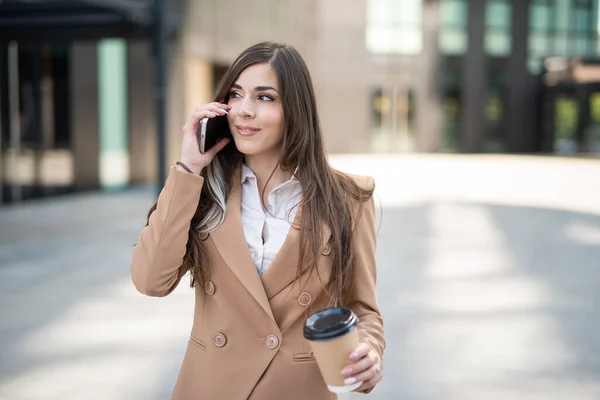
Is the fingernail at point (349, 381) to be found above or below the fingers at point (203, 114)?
below

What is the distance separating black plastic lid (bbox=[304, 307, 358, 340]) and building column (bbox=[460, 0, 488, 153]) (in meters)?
37.7

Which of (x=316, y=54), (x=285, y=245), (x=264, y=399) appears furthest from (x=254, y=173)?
(x=316, y=54)

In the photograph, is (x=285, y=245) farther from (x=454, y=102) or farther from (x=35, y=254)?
(x=454, y=102)

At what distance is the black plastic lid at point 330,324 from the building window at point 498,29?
38805mm

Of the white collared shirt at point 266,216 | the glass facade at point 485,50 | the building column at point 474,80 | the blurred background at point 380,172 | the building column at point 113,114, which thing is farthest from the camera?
the building column at point 474,80

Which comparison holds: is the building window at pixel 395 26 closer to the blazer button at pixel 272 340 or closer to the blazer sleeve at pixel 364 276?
the blazer sleeve at pixel 364 276

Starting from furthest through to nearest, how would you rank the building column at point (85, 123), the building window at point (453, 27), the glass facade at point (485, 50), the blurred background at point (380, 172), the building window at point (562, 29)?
1. the building window at point (562, 29)
2. the building window at point (453, 27)
3. the glass facade at point (485, 50)
4. the building column at point (85, 123)
5. the blurred background at point (380, 172)

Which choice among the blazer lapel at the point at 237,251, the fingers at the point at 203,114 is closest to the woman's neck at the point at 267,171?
the blazer lapel at the point at 237,251

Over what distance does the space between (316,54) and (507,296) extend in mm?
30904

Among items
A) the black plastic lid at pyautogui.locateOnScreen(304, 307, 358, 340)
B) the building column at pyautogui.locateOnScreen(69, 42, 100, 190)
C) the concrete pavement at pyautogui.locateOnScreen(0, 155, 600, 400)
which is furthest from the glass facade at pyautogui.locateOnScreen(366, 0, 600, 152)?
the black plastic lid at pyautogui.locateOnScreen(304, 307, 358, 340)

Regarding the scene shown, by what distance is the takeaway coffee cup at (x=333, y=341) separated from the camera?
152 cm

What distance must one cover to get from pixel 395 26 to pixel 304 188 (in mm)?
36268

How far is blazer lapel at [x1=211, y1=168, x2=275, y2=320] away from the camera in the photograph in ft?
6.24

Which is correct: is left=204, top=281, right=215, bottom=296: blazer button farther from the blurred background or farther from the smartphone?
the blurred background
